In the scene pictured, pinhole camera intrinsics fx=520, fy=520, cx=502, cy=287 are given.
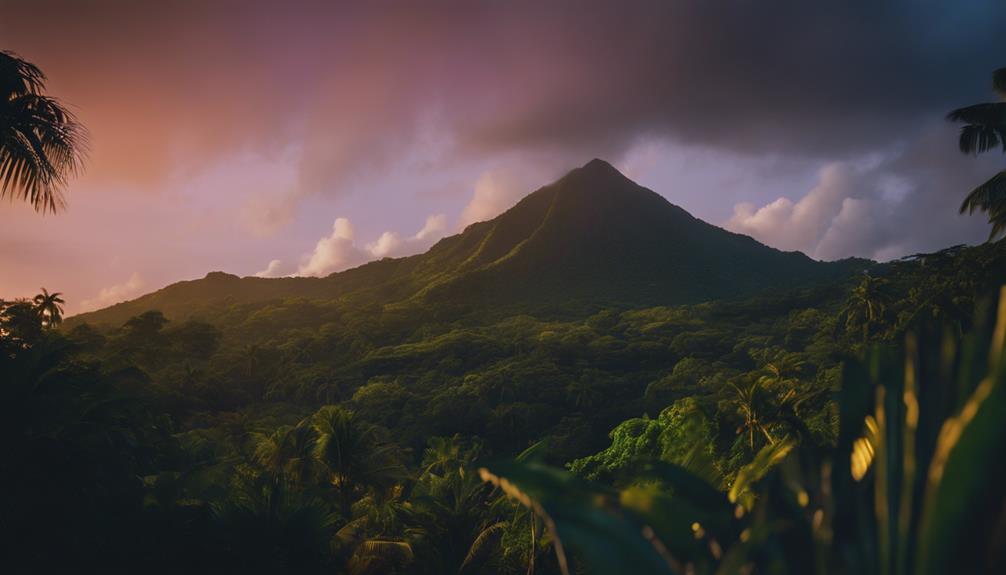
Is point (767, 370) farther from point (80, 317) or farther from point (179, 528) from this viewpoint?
point (80, 317)

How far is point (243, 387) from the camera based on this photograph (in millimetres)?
60469

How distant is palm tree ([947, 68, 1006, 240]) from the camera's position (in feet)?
41.3

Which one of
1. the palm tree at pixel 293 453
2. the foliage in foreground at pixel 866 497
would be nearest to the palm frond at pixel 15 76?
the foliage in foreground at pixel 866 497

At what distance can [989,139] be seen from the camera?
1299 cm

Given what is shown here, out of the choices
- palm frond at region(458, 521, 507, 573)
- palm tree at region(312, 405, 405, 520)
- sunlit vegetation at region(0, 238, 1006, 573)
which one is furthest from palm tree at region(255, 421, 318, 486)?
palm frond at region(458, 521, 507, 573)

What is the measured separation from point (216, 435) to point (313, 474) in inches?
801

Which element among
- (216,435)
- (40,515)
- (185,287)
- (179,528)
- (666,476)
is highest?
(185,287)

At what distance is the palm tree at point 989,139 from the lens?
41.3 feet

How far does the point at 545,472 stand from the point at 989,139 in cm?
1706

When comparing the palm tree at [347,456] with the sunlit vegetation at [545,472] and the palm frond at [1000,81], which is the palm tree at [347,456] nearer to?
the sunlit vegetation at [545,472]

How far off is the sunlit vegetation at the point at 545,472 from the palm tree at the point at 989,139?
1.91 m

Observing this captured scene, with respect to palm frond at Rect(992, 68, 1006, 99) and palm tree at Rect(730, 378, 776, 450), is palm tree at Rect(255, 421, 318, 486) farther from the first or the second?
palm frond at Rect(992, 68, 1006, 99)

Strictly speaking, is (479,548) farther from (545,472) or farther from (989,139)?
(989,139)

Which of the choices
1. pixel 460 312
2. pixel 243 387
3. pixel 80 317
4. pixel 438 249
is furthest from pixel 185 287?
pixel 243 387
